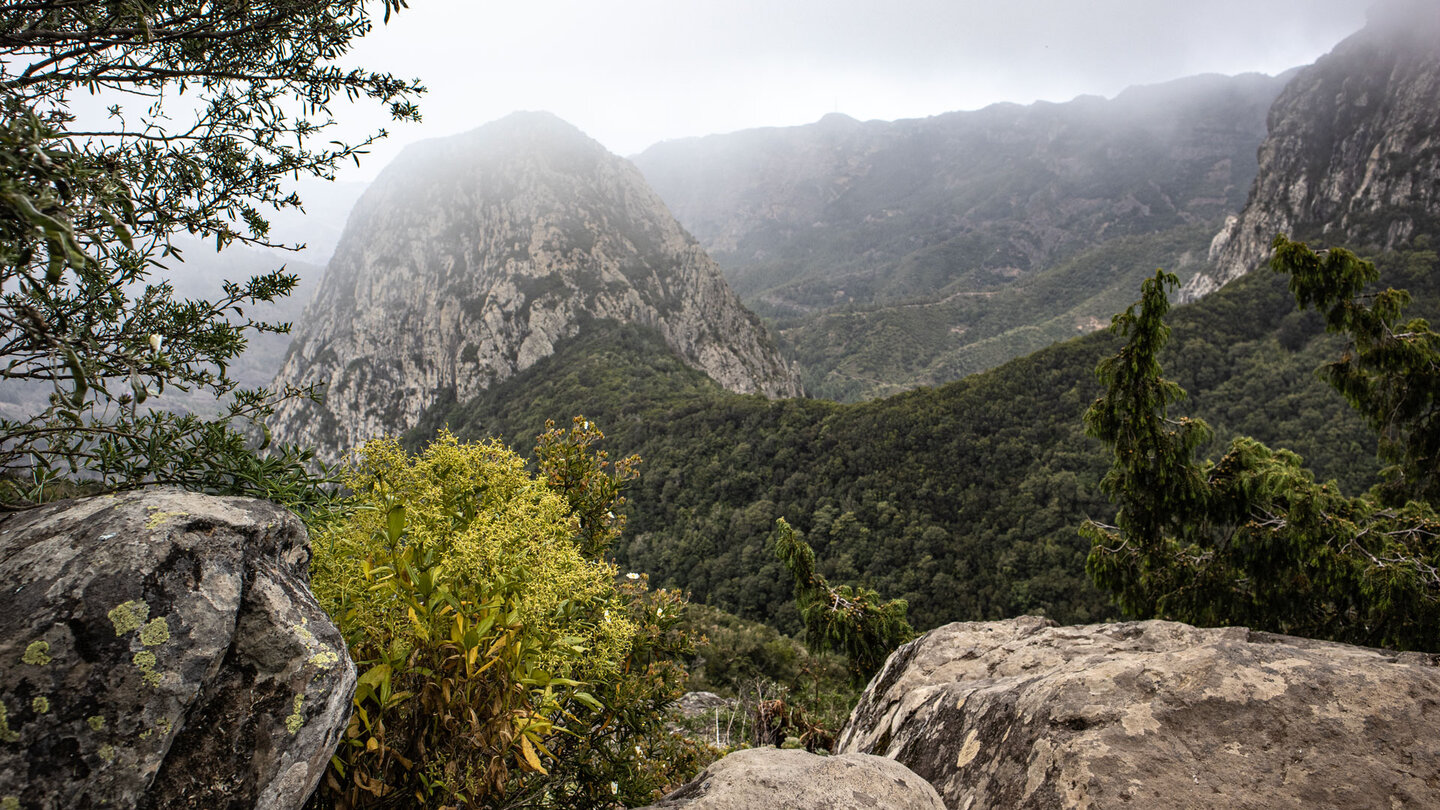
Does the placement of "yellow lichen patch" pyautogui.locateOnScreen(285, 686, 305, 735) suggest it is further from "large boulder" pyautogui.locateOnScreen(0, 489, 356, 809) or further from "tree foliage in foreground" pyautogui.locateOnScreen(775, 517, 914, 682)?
"tree foliage in foreground" pyautogui.locateOnScreen(775, 517, 914, 682)

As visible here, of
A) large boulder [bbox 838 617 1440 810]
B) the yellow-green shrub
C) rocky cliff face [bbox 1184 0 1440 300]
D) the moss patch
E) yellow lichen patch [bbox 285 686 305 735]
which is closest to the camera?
the moss patch

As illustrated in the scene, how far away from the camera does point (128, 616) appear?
1.39 m

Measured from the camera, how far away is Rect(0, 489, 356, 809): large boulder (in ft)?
4.16

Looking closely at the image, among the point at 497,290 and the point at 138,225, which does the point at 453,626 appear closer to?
the point at 138,225

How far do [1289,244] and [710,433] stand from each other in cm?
5365

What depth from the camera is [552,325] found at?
276 feet

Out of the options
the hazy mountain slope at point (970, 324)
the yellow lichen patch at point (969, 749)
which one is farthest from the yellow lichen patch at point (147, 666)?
the hazy mountain slope at point (970, 324)

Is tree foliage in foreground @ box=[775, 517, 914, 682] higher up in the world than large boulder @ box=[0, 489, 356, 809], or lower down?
lower down

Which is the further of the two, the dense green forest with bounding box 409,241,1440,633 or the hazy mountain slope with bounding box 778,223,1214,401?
the hazy mountain slope with bounding box 778,223,1214,401

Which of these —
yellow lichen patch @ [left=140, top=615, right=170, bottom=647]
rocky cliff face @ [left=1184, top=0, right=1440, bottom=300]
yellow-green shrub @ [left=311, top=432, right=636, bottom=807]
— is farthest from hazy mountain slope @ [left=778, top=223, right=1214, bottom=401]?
yellow lichen patch @ [left=140, top=615, right=170, bottom=647]

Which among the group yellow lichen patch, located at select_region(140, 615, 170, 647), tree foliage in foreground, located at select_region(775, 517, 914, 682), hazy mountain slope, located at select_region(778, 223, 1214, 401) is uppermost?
yellow lichen patch, located at select_region(140, 615, 170, 647)

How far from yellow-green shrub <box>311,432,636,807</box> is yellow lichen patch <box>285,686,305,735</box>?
0.17 m

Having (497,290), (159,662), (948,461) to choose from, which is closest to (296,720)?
(159,662)

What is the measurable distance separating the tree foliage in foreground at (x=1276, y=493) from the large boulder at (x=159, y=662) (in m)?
7.95
